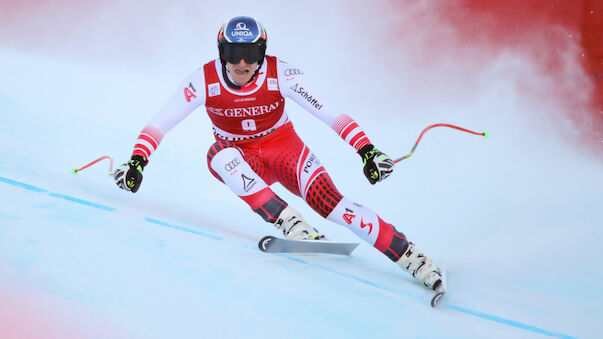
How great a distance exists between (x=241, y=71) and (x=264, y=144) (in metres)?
0.48

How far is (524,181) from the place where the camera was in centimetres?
575

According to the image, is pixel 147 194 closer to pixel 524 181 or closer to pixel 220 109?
pixel 220 109

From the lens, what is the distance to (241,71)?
337 cm

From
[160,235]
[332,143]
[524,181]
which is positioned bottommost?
[160,235]

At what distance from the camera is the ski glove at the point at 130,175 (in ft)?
10.9

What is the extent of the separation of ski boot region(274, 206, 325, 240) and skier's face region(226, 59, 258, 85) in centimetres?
70

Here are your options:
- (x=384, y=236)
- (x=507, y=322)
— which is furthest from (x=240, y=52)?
(x=507, y=322)

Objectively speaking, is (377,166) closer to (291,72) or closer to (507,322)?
(291,72)

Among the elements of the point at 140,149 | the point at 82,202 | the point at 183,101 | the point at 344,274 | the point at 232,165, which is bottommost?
the point at 82,202

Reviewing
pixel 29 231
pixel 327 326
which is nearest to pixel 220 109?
pixel 29 231

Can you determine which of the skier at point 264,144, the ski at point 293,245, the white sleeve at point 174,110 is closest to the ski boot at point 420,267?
the skier at point 264,144

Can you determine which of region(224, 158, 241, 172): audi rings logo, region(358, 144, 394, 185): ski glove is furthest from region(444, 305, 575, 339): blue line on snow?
region(224, 158, 241, 172): audi rings logo

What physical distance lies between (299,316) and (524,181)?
3.65 m

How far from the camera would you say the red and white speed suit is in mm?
3387
